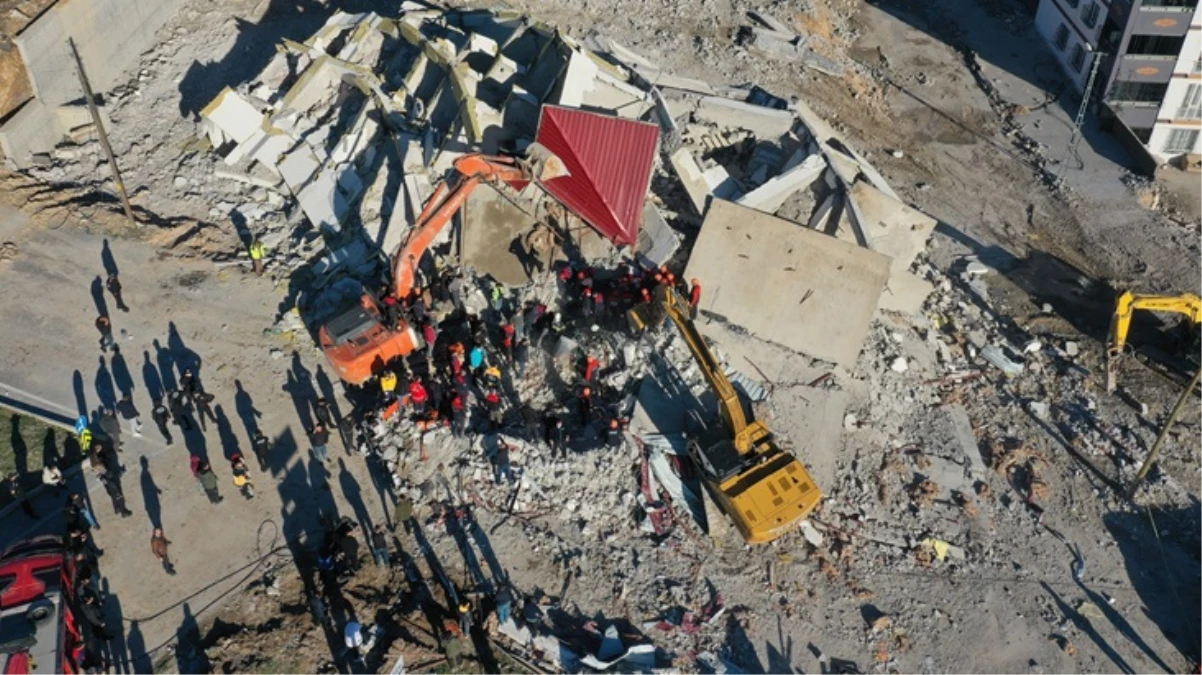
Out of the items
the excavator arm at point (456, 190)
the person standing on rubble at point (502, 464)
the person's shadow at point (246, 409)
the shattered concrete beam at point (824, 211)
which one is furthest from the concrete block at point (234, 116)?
the shattered concrete beam at point (824, 211)

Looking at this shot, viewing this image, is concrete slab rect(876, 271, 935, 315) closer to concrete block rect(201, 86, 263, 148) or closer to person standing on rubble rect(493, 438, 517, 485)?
person standing on rubble rect(493, 438, 517, 485)

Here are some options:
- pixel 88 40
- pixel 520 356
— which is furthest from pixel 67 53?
pixel 520 356

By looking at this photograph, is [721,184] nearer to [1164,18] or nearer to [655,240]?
[655,240]

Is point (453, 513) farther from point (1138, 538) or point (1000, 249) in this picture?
point (1000, 249)

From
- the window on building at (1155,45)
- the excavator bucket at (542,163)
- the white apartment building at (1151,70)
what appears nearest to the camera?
the excavator bucket at (542,163)

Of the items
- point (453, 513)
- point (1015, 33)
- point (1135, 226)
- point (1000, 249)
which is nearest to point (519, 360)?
point (453, 513)

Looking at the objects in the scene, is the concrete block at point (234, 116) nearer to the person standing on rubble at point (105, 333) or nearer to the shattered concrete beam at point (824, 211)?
the person standing on rubble at point (105, 333)
